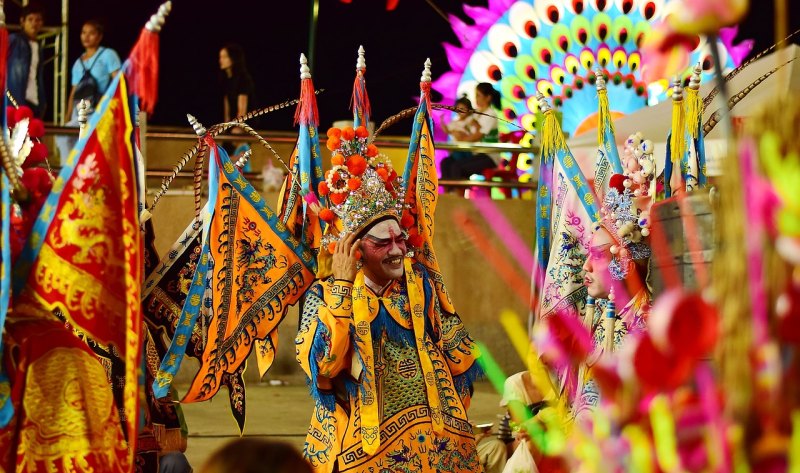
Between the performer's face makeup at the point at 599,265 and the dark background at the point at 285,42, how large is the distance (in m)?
6.40

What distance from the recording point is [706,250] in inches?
80.2

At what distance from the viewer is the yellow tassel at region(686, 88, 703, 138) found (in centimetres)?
499

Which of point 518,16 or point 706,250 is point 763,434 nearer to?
point 706,250

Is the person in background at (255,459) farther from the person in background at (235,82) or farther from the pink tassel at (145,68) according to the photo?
the person in background at (235,82)

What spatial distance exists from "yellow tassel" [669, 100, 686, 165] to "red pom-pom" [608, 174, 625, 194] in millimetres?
322

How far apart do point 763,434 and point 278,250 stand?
3056 millimetres

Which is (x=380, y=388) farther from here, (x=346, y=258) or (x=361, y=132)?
(x=361, y=132)

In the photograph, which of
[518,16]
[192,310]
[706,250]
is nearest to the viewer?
[706,250]

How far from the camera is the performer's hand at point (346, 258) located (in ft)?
13.6

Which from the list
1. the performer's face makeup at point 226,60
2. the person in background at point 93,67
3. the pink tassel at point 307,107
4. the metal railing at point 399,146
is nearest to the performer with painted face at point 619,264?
the pink tassel at point 307,107

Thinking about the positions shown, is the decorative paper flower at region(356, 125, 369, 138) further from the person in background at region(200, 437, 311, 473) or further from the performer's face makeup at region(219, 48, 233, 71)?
the performer's face makeup at region(219, 48, 233, 71)

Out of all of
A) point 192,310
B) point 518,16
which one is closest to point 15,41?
point 518,16

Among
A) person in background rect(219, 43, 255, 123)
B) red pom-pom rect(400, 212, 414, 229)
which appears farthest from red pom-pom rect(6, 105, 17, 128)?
person in background rect(219, 43, 255, 123)

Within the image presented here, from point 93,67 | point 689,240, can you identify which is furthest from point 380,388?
point 93,67
